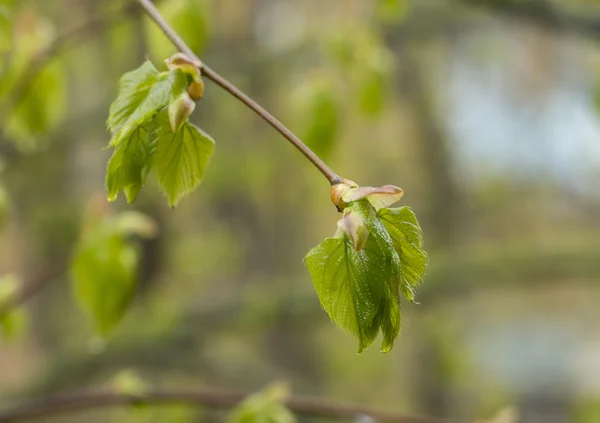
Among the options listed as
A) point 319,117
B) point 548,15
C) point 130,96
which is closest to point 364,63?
point 319,117

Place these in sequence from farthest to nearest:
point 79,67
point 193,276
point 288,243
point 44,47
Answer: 1. point 288,243
2. point 193,276
3. point 79,67
4. point 44,47

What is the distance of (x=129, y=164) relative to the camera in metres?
0.66

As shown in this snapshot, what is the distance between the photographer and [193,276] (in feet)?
17.5

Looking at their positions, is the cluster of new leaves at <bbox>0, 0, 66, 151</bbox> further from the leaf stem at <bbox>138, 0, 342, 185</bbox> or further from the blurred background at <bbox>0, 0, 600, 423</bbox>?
the leaf stem at <bbox>138, 0, 342, 185</bbox>

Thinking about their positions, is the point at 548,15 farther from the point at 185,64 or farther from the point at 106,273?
the point at 185,64

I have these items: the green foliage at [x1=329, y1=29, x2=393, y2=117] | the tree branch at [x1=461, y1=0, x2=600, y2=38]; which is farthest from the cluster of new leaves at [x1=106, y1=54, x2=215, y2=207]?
the tree branch at [x1=461, y1=0, x2=600, y2=38]

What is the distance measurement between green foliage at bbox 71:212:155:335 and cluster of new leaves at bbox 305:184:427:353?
0.66 meters

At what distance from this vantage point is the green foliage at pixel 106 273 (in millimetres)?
1211

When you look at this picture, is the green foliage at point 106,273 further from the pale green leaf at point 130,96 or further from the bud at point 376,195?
the bud at point 376,195

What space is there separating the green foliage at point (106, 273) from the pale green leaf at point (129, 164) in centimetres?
57

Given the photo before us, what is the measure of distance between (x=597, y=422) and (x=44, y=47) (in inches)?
135

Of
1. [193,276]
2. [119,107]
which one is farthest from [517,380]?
[119,107]

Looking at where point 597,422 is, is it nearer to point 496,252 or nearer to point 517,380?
point 496,252

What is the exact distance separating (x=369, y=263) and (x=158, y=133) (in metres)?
0.23
